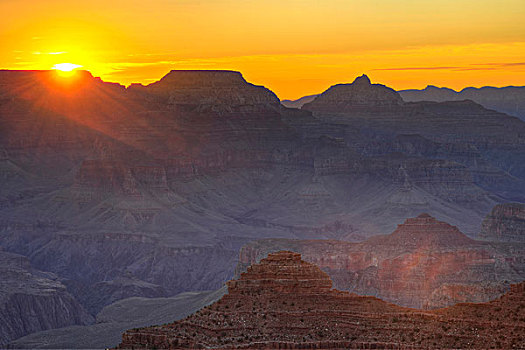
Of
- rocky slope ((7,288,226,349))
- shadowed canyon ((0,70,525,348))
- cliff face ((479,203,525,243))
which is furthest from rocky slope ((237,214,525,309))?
cliff face ((479,203,525,243))

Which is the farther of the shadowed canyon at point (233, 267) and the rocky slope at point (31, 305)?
the rocky slope at point (31, 305)

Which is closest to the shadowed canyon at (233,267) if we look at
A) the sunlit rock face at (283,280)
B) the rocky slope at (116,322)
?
the sunlit rock face at (283,280)

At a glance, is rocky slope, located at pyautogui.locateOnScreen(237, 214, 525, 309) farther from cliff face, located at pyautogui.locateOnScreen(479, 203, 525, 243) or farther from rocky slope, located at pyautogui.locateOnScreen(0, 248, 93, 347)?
rocky slope, located at pyautogui.locateOnScreen(0, 248, 93, 347)

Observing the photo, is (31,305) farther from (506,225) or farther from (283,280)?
(283,280)

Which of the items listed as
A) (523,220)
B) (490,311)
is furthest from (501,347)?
(523,220)

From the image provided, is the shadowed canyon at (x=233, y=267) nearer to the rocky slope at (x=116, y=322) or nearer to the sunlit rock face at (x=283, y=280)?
the sunlit rock face at (x=283, y=280)

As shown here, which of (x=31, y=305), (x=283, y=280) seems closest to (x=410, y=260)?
(x=31, y=305)
